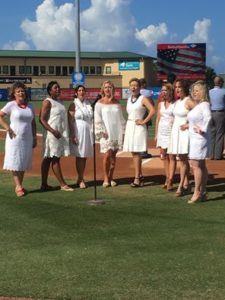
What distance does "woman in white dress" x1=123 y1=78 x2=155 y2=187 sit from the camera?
1015 centimetres

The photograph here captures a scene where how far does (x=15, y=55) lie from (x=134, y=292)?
98284mm

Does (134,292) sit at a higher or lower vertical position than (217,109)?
lower

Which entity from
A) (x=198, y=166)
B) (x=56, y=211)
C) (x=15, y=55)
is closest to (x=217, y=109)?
(x=198, y=166)

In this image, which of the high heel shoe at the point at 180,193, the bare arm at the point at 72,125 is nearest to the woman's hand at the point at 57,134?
the bare arm at the point at 72,125

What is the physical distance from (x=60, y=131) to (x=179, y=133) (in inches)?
79.5

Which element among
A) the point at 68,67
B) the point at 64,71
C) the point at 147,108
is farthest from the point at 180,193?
the point at 68,67

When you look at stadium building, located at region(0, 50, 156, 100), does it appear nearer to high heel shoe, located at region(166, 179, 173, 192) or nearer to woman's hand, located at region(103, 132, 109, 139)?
woman's hand, located at region(103, 132, 109, 139)

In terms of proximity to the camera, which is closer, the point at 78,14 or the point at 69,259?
the point at 69,259

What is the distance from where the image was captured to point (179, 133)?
9438 millimetres

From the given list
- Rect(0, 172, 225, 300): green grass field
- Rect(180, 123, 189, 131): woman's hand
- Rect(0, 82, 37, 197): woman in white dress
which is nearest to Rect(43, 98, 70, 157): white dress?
Rect(0, 82, 37, 197): woman in white dress

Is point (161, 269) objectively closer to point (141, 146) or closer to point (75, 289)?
point (75, 289)

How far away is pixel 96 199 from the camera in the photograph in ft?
29.9

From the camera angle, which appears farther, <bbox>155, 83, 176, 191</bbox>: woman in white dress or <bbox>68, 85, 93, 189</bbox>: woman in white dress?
<bbox>68, 85, 93, 189</bbox>: woman in white dress

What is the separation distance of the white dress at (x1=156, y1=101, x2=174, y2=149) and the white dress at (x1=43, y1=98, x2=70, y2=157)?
5.20 ft
